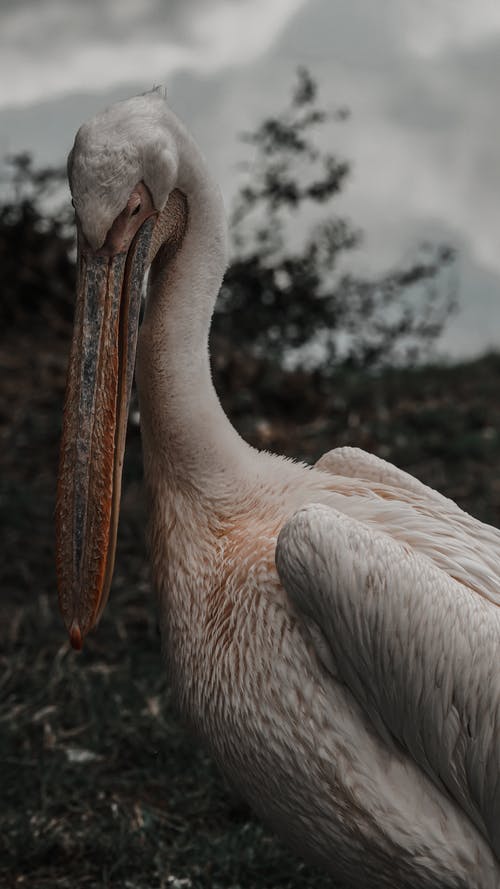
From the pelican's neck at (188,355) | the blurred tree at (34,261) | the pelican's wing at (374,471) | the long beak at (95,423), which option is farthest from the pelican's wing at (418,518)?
the blurred tree at (34,261)

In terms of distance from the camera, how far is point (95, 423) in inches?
105

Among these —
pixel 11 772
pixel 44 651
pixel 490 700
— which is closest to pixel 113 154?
pixel 490 700

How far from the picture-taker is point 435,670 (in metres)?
2.39

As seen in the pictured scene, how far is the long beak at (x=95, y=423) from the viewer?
267 cm

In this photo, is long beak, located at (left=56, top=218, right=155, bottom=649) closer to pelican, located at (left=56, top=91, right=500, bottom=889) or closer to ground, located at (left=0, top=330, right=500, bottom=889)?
pelican, located at (left=56, top=91, right=500, bottom=889)

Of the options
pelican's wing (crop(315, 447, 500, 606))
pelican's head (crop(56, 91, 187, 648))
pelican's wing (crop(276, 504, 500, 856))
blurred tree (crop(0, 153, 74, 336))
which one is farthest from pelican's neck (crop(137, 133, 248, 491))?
blurred tree (crop(0, 153, 74, 336))

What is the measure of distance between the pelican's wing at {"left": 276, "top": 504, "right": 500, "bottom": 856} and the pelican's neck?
1.41 feet

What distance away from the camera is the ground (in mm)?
3506

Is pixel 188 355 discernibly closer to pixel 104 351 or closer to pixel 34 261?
pixel 104 351

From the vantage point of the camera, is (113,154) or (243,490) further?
(243,490)

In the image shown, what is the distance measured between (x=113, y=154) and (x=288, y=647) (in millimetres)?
1108

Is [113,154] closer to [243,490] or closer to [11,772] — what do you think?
[243,490]

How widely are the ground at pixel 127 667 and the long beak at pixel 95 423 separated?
1.78ft

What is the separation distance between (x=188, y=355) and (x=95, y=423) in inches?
11.9
